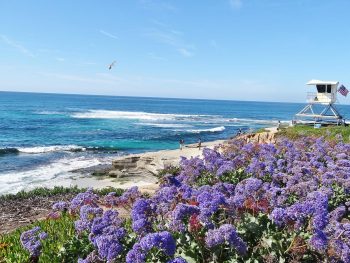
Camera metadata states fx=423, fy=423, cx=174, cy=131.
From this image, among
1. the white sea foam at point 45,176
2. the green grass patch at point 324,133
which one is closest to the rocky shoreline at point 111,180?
the green grass patch at point 324,133

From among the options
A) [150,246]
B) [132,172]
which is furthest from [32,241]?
[132,172]

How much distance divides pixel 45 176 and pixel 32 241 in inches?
813

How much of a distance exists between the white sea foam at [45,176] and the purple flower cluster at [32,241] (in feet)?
53.4

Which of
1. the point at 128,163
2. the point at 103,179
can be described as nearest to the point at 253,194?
the point at 103,179

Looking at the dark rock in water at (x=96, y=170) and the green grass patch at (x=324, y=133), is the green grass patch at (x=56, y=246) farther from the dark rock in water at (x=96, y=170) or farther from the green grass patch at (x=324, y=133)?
the dark rock in water at (x=96, y=170)

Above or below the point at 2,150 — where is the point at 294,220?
above

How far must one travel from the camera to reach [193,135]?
55000mm

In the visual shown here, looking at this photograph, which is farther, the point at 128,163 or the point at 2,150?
the point at 2,150

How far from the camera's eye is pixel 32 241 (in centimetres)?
554

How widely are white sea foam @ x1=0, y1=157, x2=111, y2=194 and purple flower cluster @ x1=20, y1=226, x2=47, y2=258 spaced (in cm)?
1627

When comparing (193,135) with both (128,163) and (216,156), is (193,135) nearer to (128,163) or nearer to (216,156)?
(128,163)

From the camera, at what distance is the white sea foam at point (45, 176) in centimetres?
2228

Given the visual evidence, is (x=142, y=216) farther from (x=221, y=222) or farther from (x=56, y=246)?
(x=56, y=246)

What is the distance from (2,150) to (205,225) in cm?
3556
